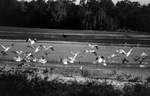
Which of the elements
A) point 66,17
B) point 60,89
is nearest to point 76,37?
point 60,89

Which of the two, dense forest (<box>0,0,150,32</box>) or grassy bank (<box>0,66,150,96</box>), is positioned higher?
grassy bank (<box>0,66,150,96</box>)

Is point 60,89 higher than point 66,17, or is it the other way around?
point 60,89

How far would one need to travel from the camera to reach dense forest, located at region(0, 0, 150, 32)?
66.6 metres

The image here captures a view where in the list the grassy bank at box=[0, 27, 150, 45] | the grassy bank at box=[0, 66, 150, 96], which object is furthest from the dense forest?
the grassy bank at box=[0, 66, 150, 96]

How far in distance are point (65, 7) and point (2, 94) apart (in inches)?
2688

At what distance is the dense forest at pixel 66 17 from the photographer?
6656 centimetres

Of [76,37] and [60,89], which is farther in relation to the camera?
[76,37]

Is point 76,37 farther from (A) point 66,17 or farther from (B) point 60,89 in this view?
(A) point 66,17

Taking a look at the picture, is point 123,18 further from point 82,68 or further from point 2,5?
point 82,68

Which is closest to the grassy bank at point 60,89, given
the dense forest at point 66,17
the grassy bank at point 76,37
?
the grassy bank at point 76,37

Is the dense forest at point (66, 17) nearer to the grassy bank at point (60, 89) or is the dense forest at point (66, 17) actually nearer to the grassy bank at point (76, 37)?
the grassy bank at point (76, 37)

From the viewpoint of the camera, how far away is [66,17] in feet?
226

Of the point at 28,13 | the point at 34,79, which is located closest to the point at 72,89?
the point at 34,79

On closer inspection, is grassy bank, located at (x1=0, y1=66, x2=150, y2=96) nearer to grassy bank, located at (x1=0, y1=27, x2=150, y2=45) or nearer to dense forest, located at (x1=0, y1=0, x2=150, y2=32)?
grassy bank, located at (x1=0, y1=27, x2=150, y2=45)
